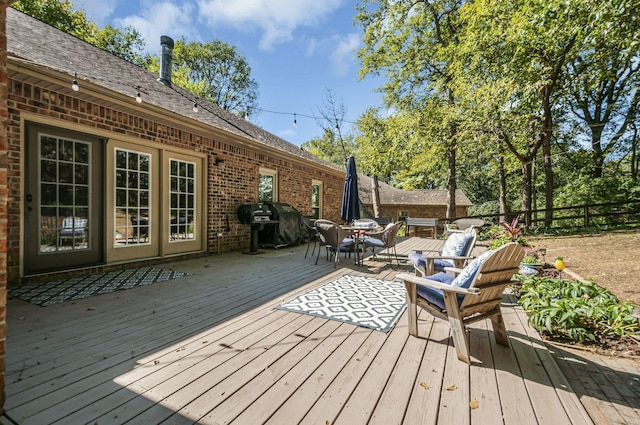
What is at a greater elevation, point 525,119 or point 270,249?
point 525,119

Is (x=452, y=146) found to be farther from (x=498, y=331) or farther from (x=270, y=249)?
(x=498, y=331)

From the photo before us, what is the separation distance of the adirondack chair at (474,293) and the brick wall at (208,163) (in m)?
4.81

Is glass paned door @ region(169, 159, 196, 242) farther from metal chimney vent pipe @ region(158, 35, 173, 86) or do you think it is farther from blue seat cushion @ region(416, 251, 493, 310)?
blue seat cushion @ region(416, 251, 493, 310)

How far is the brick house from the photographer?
374 cm

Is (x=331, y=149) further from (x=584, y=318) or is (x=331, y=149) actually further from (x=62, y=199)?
(x=584, y=318)

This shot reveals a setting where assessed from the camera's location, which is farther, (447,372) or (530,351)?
(530,351)

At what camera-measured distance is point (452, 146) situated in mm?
12570

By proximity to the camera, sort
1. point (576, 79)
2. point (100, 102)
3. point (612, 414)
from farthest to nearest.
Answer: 1. point (576, 79)
2. point (100, 102)
3. point (612, 414)

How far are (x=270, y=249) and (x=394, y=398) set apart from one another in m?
6.08

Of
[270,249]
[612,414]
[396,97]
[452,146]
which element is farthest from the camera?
[396,97]

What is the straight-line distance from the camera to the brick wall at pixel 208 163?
3.61m

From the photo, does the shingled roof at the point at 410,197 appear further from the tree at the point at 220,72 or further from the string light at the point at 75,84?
the string light at the point at 75,84

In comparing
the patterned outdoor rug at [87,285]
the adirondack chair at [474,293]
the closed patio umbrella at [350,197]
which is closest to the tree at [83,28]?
the patterned outdoor rug at [87,285]

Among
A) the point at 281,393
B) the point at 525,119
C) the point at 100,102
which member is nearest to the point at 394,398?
the point at 281,393
